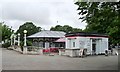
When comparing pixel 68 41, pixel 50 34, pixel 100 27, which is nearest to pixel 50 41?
pixel 50 34

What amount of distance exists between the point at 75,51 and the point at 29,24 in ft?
→ 230

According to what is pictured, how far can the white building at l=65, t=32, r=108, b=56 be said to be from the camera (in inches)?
1286

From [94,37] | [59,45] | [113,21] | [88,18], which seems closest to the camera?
[113,21]

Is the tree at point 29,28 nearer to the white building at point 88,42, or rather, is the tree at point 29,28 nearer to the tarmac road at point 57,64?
the white building at point 88,42

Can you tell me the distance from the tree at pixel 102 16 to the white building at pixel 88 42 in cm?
1639

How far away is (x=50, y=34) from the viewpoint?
47.5 m

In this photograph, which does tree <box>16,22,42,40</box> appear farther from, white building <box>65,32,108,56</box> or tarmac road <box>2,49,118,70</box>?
tarmac road <box>2,49,118,70</box>

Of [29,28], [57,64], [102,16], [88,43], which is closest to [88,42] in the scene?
[88,43]

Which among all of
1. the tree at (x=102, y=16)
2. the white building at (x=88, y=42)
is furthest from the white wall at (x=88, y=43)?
the tree at (x=102, y=16)

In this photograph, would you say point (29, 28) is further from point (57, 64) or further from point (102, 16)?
point (102, 16)

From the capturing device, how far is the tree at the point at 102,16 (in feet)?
45.9

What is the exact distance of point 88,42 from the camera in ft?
110

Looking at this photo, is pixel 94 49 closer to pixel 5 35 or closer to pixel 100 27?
pixel 100 27

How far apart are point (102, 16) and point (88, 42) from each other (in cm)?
1884
